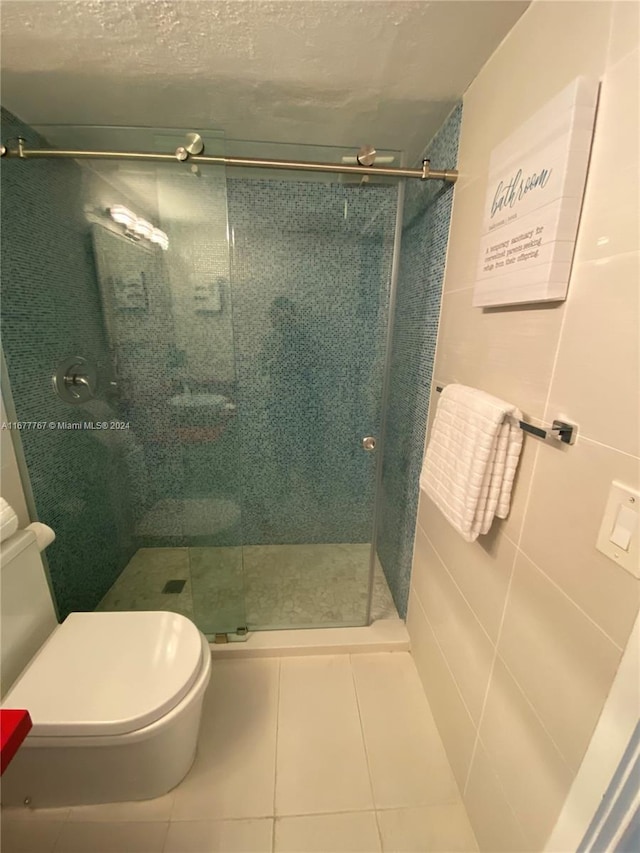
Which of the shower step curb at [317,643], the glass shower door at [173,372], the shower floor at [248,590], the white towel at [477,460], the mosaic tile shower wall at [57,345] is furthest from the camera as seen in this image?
the shower floor at [248,590]

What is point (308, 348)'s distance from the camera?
1.84m

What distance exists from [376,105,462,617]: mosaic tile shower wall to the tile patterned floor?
0.50 m

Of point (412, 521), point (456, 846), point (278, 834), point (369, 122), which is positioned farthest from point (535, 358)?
point (278, 834)

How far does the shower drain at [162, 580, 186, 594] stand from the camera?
1659 mm

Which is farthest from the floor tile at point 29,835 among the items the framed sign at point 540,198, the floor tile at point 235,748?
the framed sign at point 540,198

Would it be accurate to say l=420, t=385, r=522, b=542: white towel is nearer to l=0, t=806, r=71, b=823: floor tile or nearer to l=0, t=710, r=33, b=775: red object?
l=0, t=710, r=33, b=775: red object

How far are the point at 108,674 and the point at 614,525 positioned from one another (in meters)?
1.31

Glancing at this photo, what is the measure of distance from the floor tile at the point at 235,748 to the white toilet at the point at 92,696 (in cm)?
7

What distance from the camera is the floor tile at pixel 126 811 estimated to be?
38.5 inches

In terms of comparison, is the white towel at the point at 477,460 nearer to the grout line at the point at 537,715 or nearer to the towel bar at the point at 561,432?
the towel bar at the point at 561,432

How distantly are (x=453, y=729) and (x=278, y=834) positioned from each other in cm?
63

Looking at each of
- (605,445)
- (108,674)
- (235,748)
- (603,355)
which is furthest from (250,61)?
(235,748)

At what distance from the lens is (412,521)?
4.88 ft

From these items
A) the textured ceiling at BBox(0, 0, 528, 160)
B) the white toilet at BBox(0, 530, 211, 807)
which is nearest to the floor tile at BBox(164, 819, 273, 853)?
the white toilet at BBox(0, 530, 211, 807)
